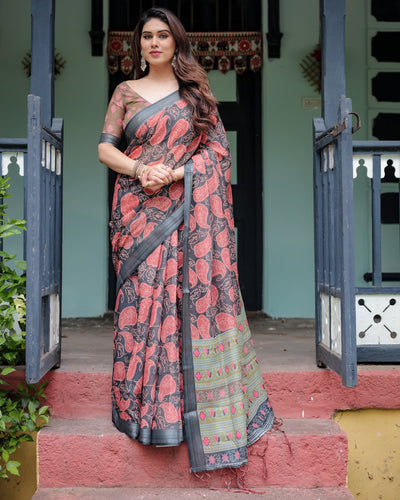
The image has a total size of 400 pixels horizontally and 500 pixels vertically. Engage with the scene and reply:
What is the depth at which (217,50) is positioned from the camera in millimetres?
5484

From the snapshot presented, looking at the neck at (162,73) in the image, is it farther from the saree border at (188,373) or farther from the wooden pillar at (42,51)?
the wooden pillar at (42,51)

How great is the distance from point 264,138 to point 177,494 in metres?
3.71

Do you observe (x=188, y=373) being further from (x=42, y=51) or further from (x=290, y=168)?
(x=290, y=168)

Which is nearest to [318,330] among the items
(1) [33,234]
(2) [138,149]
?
(2) [138,149]

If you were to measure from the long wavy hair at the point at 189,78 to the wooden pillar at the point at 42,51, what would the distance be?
593 millimetres

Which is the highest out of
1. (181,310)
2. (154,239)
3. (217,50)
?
(217,50)

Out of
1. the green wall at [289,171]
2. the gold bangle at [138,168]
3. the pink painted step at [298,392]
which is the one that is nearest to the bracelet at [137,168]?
the gold bangle at [138,168]

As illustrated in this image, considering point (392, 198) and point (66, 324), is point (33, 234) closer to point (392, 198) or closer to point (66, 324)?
point (66, 324)

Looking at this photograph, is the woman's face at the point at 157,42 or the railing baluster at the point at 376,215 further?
the railing baluster at the point at 376,215

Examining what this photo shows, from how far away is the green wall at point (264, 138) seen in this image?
5.43m

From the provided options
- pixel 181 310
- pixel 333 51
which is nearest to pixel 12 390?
pixel 181 310

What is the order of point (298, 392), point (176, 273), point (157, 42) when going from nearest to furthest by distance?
point (176, 273) → point (157, 42) → point (298, 392)

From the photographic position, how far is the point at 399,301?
311 cm

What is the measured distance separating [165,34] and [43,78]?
2.54ft
